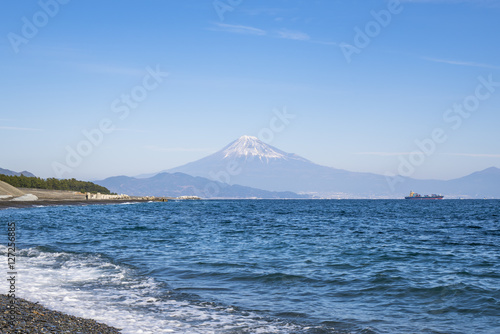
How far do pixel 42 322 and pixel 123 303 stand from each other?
11.7ft

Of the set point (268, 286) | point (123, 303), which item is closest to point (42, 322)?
point (123, 303)

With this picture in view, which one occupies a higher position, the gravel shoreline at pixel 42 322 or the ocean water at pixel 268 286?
the gravel shoreline at pixel 42 322

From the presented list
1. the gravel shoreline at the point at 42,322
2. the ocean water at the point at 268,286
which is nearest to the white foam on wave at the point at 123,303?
the ocean water at the point at 268,286

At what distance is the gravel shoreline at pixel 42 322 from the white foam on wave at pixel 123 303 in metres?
0.55

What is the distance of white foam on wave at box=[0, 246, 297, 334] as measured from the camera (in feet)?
40.7

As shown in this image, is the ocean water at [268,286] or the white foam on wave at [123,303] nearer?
the white foam on wave at [123,303]

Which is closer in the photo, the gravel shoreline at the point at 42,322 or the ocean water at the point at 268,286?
the gravel shoreline at the point at 42,322

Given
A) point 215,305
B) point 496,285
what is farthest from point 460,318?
point 215,305

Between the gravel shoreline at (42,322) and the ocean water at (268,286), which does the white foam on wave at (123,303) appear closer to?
the ocean water at (268,286)

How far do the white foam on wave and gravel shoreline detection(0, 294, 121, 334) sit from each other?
1.82ft

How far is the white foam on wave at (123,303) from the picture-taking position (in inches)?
489

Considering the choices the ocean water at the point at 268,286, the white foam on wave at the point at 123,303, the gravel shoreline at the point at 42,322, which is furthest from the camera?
the ocean water at the point at 268,286

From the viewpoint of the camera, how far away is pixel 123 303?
1484 centimetres

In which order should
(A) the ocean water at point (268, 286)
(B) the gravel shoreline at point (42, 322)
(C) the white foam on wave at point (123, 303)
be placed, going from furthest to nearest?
(A) the ocean water at point (268, 286)
(C) the white foam on wave at point (123, 303)
(B) the gravel shoreline at point (42, 322)
